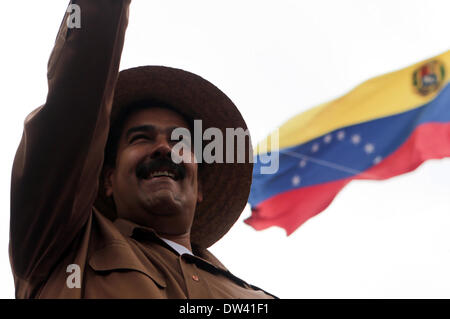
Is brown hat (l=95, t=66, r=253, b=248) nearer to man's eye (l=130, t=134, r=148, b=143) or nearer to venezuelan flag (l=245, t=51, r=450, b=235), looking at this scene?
man's eye (l=130, t=134, r=148, b=143)

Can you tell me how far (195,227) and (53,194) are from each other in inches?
74.0

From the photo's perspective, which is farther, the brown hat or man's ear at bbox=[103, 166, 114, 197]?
the brown hat

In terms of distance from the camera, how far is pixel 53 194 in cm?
283

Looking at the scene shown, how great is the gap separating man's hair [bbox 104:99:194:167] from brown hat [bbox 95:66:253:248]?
22 millimetres

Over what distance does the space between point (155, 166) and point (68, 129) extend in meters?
1.02

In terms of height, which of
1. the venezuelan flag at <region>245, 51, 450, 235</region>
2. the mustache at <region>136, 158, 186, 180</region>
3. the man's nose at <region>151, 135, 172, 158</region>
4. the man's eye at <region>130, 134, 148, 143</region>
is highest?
the venezuelan flag at <region>245, 51, 450, 235</region>

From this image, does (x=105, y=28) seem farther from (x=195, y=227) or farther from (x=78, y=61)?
(x=195, y=227)

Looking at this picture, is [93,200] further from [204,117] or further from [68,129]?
[204,117]

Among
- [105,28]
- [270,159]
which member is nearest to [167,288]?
[105,28]

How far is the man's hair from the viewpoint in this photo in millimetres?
4117

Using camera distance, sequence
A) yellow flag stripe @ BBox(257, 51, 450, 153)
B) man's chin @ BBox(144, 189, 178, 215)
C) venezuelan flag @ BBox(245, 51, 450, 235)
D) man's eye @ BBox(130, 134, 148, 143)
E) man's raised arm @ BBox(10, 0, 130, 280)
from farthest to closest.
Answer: yellow flag stripe @ BBox(257, 51, 450, 153)
venezuelan flag @ BBox(245, 51, 450, 235)
man's eye @ BBox(130, 134, 148, 143)
man's chin @ BBox(144, 189, 178, 215)
man's raised arm @ BBox(10, 0, 130, 280)

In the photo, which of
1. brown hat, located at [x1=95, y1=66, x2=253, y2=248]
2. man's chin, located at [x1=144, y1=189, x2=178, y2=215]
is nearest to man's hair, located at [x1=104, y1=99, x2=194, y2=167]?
brown hat, located at [x1=95, y1=66, x2=253, y2=248]

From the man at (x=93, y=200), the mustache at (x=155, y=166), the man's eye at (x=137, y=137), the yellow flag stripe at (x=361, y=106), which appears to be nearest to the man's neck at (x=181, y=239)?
the man at (x=93, y=200)

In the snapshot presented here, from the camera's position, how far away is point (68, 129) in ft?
9.06
